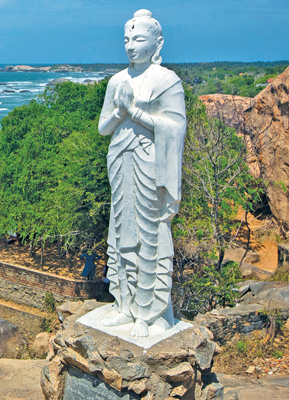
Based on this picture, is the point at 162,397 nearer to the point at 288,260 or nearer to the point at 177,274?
the point at 177,274

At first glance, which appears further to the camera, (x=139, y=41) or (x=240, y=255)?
(x=240, y=255)

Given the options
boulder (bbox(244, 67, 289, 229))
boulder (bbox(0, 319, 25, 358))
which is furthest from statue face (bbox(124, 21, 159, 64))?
boulder (bbox(244, 67, 289, 229))

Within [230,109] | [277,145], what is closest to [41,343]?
[277,145]

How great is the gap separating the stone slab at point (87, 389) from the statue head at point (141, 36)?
4449mm

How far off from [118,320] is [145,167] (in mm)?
2270

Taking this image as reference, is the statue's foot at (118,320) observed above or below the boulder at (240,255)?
above

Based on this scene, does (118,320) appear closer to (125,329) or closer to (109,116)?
(125,329)

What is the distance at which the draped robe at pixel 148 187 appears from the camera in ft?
20.8

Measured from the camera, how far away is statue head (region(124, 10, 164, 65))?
6.27 meters

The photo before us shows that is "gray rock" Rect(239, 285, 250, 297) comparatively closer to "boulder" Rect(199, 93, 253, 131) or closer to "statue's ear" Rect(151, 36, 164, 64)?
"boulder" Rect(199, 93, 253, 131)

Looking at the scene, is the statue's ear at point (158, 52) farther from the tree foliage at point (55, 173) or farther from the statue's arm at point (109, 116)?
the tree foliage at point (55, 173)

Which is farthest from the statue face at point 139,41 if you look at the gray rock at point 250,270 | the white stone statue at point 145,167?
the gray rock at point 250,270

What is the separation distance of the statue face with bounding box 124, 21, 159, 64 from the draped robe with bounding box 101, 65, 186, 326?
21 centimetres

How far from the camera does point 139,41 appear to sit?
631 cm
